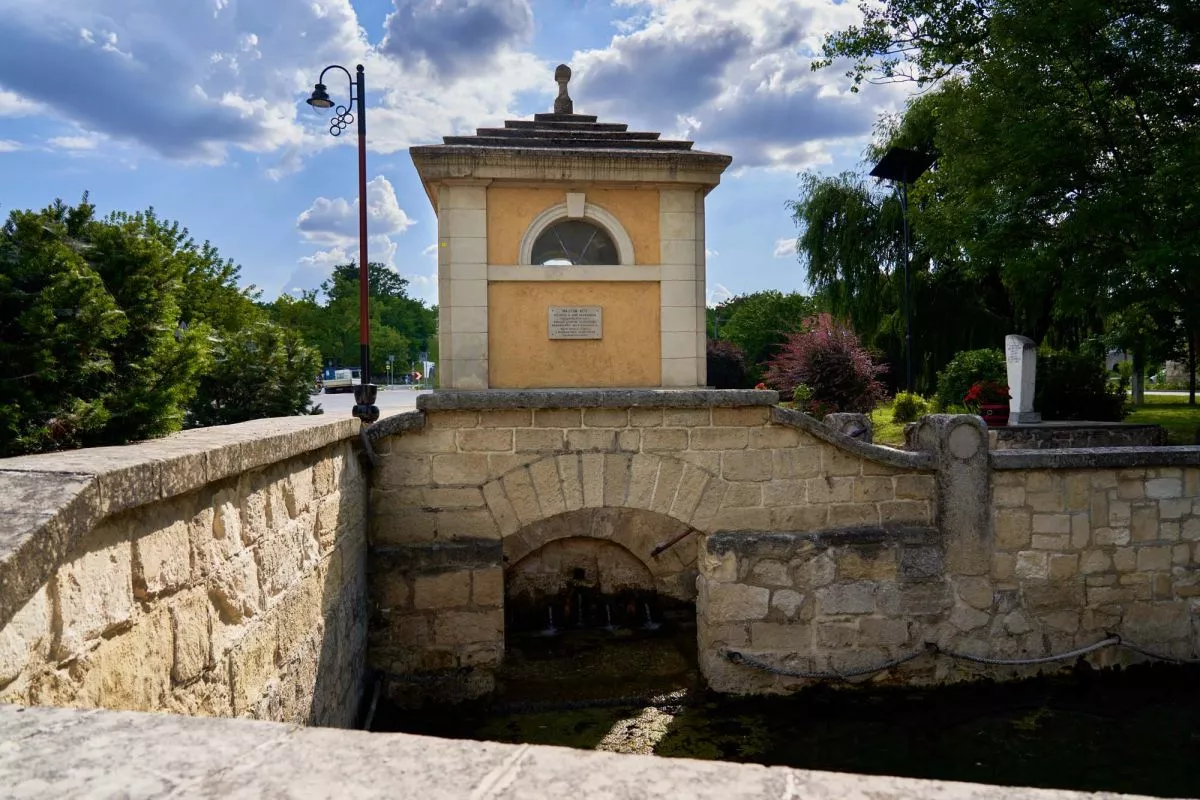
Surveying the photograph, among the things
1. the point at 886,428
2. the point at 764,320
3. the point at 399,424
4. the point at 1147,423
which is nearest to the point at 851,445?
the point at 399,424

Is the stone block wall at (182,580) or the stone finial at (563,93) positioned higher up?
the stone finial at (563,93)

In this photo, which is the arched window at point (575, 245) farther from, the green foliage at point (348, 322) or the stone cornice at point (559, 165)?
the green foliage at point (348, 322)

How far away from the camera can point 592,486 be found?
5.76 metres

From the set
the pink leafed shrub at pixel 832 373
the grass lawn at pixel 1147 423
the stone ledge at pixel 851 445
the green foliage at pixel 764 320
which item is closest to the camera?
the stone ledge at pixel 851 445

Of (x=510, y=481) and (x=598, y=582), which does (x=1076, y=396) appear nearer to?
(x=598, y=582)

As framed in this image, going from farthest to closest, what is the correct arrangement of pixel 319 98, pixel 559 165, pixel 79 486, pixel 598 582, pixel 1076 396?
pixel 1076 396, pixel 319 98, pixel 598 582, pixel 559 165, pixel 79 486

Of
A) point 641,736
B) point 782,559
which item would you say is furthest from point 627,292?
point 641,736

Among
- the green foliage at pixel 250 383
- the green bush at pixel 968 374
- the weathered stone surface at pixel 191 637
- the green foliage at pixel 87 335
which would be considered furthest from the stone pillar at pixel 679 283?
the green bush at pixel 968 374

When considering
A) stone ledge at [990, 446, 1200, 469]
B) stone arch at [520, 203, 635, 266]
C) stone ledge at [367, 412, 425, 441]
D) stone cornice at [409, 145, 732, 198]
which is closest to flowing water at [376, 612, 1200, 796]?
stone ledge at [990, 446, 1200, 469]

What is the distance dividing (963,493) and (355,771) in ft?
19.2

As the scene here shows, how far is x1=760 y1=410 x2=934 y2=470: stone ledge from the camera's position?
232 inches

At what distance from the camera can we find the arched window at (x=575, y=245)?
7.51 m

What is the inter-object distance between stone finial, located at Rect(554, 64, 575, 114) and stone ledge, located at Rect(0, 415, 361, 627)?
6.74 m

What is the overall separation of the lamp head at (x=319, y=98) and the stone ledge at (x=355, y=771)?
941 cm
